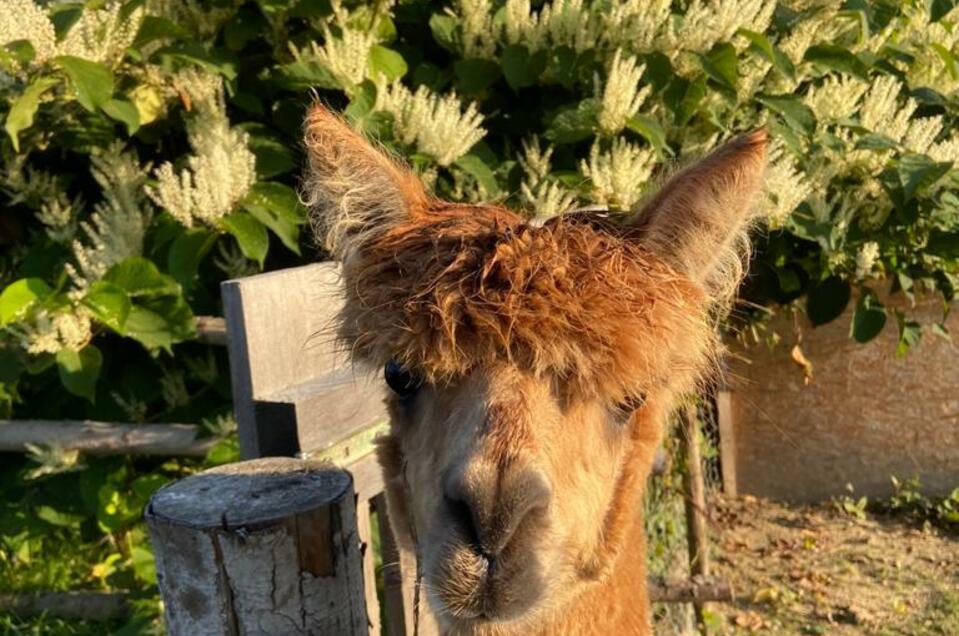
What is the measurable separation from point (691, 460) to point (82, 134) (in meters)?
3.01

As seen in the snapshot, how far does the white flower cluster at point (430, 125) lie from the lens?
3.46 m

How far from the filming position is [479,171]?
12.0 ft

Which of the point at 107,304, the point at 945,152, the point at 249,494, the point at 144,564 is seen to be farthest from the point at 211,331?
the point at 945,152

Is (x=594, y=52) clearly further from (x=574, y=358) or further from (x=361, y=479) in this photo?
(x=574, y=358)

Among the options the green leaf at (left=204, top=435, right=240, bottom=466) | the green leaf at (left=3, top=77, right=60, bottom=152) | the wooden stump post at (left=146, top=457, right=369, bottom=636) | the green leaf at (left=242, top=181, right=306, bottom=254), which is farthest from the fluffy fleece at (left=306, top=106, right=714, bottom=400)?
the green leaf at (left=204, top=435, right=240, bottom=466)

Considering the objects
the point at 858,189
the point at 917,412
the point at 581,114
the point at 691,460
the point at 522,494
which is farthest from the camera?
the point at 917,412

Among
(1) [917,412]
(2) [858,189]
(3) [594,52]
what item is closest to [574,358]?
(3) [594,52]

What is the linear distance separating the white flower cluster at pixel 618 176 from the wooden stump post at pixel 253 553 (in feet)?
6.79

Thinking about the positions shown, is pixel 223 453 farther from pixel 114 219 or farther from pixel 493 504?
pixel 493 504

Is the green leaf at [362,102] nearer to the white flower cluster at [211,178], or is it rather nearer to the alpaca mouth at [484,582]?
the white flower cluster at [211,178]

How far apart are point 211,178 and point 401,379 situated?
1.73m

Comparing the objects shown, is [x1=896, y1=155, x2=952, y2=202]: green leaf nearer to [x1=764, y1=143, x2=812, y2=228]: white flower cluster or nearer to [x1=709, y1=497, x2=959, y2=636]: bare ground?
[x1=764, y1=143, x2=812, y2=228]: white flower cluster

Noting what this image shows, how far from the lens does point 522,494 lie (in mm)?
1544

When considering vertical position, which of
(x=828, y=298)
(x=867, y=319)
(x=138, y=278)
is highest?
(x=138, y=278)
